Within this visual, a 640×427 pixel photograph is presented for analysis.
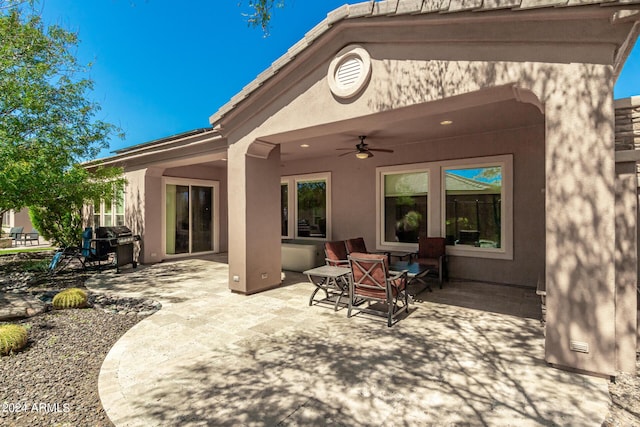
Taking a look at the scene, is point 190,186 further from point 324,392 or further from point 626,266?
point 626,266

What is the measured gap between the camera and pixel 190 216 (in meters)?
11.2

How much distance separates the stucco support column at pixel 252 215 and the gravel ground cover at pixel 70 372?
64.0 inches

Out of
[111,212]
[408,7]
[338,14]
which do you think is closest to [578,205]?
[408,7]

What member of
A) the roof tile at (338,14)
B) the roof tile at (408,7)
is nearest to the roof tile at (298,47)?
the roof tile at (338,14)

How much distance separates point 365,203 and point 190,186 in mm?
6386

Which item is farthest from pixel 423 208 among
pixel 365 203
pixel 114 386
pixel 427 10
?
pixel 114 386

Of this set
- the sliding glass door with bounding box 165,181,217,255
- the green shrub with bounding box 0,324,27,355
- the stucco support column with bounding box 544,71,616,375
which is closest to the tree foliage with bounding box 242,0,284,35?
the stucco support column with bounding box 544,71,616,375

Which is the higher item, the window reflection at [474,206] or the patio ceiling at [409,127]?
the patio ceiling at [409,127]

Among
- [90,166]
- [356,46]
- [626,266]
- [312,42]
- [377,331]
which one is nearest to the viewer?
[626,266]

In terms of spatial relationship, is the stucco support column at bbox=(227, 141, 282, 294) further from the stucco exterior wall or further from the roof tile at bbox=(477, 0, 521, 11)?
the stucco exterior wall

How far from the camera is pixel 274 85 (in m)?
5.50

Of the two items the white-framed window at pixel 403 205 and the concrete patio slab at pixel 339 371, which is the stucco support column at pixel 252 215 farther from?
the white-framed window at pixel 403 205

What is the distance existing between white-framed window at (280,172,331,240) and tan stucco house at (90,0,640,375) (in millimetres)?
51

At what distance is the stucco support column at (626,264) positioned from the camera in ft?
10.1
